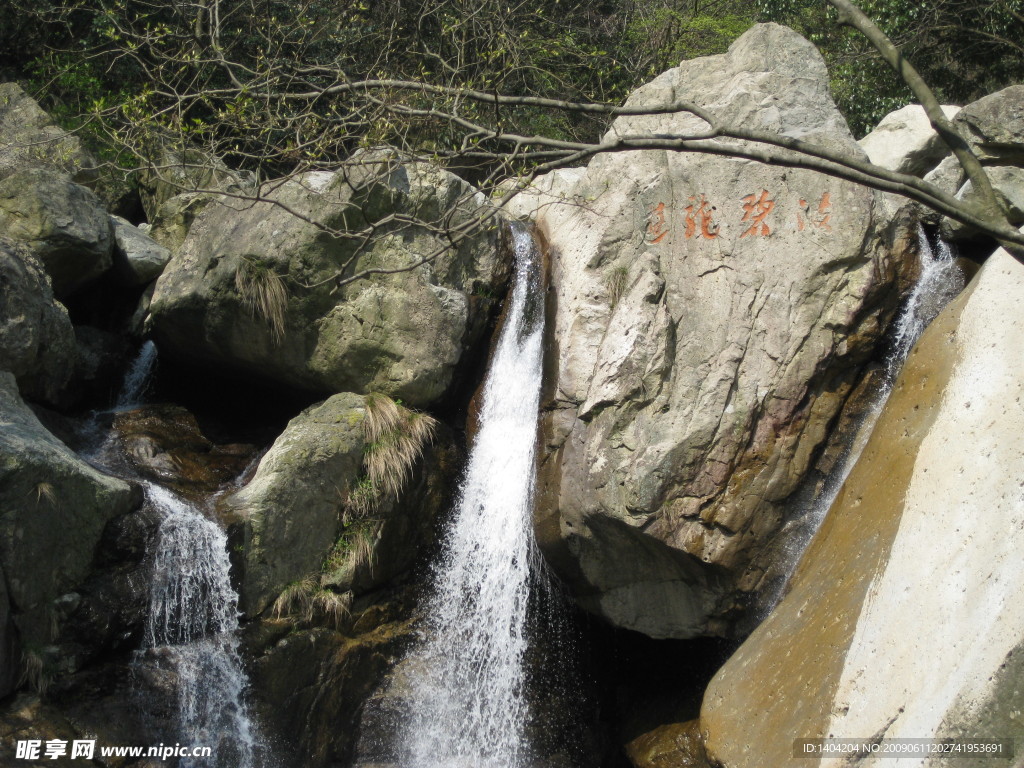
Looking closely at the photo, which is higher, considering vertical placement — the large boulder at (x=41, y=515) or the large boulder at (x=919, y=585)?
the large boulder at (x=919, y=585)

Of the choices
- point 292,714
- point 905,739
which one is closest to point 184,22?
point 292,714

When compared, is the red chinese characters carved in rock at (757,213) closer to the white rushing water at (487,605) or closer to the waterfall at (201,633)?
the white rushing water at (487,605)

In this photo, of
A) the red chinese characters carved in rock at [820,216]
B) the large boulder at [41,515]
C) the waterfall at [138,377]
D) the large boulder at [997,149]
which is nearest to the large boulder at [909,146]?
the large boulder at [997,149]

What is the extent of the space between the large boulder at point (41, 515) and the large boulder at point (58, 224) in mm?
2116

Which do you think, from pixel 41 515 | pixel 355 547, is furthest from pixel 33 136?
pixel 355 547

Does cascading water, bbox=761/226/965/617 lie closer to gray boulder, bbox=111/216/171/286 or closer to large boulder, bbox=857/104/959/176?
large boulder, bbox=857/104/959/176

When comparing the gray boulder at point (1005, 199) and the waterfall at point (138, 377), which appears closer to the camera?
the gray boulder at point (1005, 199)

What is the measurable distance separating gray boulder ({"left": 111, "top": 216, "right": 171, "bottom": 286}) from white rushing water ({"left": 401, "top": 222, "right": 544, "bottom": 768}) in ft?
11.0

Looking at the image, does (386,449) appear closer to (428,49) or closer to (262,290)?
(262,290)

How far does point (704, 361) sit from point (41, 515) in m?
4.25

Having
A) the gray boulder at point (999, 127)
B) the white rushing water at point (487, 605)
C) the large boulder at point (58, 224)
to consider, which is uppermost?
the gray boulder at point (999, 127)

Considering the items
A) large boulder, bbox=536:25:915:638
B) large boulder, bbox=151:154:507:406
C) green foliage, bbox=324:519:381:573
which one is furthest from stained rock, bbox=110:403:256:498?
large boulder, bbox=536:25:915:638

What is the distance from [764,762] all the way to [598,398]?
260cm

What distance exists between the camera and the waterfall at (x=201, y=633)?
5.35 metres
